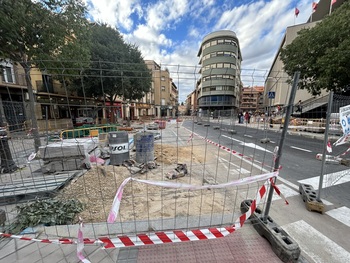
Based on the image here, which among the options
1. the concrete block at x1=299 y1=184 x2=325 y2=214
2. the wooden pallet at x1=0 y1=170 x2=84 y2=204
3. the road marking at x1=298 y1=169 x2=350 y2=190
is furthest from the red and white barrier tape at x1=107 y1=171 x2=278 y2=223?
the road marking at x1=298 y1=169 x2=350 y2=190

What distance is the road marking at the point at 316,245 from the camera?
2129mm

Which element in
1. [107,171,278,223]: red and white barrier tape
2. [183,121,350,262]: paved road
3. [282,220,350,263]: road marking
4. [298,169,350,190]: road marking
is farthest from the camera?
[298,169,350,190]: road marking

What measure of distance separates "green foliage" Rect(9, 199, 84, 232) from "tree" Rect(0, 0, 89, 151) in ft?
12.7

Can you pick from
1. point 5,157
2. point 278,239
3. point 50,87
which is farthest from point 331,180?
point 50,87

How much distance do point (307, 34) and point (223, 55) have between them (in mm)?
38804

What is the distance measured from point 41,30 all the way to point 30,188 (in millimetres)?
5693

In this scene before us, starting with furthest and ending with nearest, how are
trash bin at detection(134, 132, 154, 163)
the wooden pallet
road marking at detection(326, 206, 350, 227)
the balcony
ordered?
the balcony
trash bin at detection(134, 132, 154, 163)
the wooden pallet
road marking at detection(326, 206, 350, 227)

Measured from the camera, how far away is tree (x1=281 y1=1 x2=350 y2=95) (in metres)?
9.27

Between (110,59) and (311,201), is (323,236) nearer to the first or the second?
(311,201)

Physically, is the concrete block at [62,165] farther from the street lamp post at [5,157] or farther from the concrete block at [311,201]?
the concrete block at [311,201]

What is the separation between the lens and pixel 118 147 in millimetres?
5715

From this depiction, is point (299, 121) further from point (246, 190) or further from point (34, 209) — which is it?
point (34, 209)

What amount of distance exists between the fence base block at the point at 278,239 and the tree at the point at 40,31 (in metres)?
6.83

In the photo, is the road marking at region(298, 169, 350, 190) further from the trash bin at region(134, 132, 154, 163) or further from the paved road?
the trash bin at region(134, 132, 154, 163)
